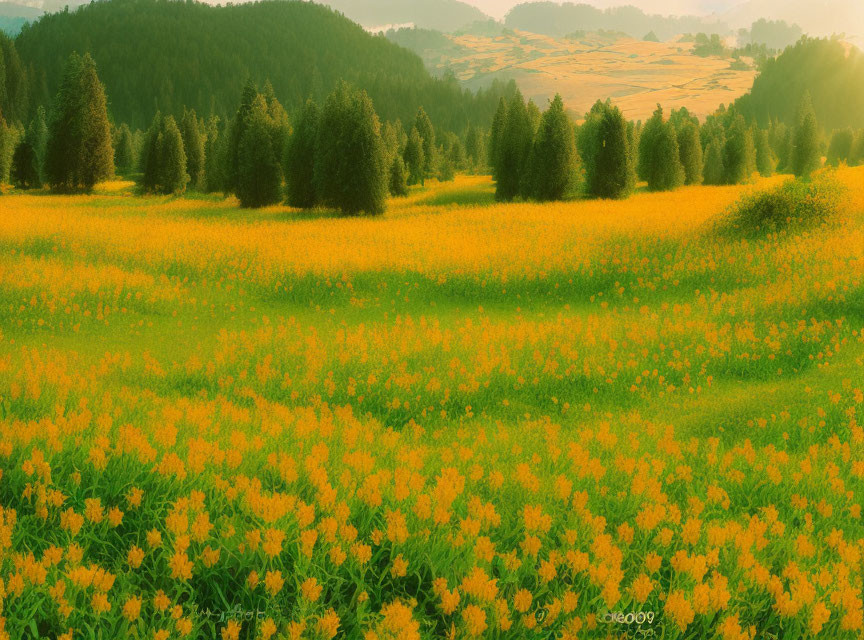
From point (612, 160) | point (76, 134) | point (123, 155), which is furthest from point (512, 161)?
point (123, 155)

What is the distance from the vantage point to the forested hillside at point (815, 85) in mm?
147000

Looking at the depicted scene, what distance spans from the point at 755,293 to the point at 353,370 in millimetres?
10602

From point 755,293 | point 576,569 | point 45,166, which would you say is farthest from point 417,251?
point 45,166

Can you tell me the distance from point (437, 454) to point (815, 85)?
186455 millimetres

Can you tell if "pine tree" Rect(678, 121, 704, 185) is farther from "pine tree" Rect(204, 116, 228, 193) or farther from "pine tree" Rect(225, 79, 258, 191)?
"pine tree" Rect(204, 116, 228, 193)

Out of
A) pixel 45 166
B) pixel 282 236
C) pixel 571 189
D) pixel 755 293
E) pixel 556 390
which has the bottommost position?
pixel 556 390

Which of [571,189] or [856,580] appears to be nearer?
[856,580]

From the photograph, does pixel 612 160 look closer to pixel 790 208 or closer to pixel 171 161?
pixel 790 208

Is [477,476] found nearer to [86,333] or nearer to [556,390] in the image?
[556,390]

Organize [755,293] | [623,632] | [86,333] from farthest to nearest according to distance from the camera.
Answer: [755,293] < [86,333] < [623,632]

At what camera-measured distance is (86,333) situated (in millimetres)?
13062

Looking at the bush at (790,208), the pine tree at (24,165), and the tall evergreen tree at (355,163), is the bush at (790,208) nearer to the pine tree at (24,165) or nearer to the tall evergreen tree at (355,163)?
the tall evergreen tree at (355,163)

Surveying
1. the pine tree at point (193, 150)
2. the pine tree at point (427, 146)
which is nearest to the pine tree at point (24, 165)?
the pine tree at point (193, 150)

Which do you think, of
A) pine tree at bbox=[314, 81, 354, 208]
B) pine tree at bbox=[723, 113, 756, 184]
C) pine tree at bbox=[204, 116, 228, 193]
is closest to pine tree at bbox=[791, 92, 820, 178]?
pine tree at bbox=[723, 113, 756, 184]
